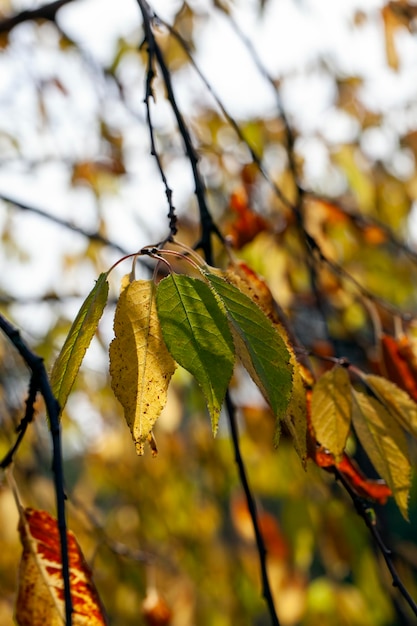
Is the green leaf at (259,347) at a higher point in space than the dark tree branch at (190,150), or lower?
lower

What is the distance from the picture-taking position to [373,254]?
2.24 m

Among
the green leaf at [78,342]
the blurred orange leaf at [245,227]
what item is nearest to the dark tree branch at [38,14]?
the blurred orange leaf at [245,227]

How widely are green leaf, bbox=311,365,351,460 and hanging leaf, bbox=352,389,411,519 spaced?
0.05 ft

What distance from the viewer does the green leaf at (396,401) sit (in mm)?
598

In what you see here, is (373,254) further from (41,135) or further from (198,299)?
(198,299)

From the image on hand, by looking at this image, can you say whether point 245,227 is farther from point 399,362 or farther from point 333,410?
point 333,410

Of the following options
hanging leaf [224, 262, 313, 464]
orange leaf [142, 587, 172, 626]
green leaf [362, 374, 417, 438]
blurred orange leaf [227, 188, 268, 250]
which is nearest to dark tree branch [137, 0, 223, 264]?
hanging leaf [224, 262, 313, 464]

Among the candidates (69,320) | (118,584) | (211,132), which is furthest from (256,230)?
(118,584)

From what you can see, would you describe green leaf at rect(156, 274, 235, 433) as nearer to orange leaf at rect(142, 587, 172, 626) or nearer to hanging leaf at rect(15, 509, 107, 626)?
hanging leaf at rect(15, 509, 107, 626)

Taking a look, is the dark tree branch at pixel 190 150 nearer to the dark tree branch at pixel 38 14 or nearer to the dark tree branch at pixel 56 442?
the dark tree branch at pixel 56 442

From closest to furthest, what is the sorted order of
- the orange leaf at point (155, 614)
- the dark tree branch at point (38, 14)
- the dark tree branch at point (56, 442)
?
the dark tree branch at point (56, 442) < the orange leaf at point (155, 614) < the dark tree branch at point (38, 14)

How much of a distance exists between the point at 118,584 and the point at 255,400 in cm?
59

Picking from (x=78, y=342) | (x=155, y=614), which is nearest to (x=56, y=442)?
(x=78, y=342)

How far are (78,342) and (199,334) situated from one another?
74 millimetres
